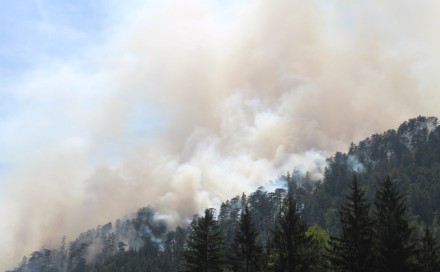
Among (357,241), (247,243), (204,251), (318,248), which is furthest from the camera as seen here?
(318,248)

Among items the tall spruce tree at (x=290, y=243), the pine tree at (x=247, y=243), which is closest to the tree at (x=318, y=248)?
the tall spruce tree at (x=290, y=243)

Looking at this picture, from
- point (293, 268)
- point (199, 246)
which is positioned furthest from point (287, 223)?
point (199, 246)

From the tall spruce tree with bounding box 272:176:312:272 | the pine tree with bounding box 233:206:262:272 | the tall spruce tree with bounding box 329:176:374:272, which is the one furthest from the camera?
the pine tree with bounding box 233:206:262:272

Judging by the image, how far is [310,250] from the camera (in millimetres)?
71875

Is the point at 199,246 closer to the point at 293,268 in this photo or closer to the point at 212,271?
the point at 212,271

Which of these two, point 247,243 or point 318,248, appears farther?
point 318,248

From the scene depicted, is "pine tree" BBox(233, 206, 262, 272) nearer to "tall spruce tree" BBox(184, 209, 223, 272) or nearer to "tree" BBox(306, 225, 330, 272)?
"tall spruce tree" BBox(184, 209, 223, 272)

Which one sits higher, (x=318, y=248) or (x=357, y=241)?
(x=318, y=248)

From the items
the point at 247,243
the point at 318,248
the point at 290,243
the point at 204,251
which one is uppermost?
the point at 318,248

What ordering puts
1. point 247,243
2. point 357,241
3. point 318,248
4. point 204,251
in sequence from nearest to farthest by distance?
point 357,241 → point 204,251 → point 247,243 → point 318,248

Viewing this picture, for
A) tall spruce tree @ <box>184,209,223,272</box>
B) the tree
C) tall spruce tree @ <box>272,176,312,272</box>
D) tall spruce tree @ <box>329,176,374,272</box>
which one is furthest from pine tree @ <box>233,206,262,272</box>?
tall spruce tree @ <box>329,176,374,272</box>

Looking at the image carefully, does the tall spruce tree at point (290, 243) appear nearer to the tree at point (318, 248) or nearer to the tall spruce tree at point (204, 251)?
the tree at point (318, 248)

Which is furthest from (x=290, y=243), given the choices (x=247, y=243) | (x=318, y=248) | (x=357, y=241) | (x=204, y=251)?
(x=318, y=248)

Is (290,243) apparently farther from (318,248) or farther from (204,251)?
(318,248)
